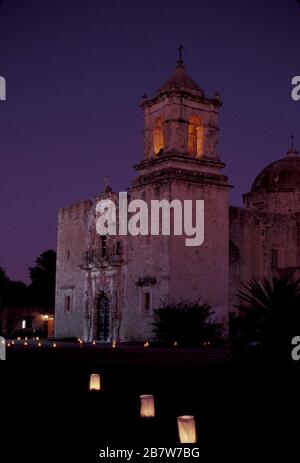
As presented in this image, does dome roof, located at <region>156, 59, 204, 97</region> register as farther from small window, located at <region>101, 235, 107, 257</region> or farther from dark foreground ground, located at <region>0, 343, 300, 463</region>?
dark foreground ground, located at <region>0, 343, 300, 463</region>

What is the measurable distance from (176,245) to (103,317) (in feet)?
20.9

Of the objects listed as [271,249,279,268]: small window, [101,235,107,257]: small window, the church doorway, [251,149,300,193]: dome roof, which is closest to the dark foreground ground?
the church doorway

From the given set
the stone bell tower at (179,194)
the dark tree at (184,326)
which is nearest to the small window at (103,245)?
the stone bell tower at (179,194)

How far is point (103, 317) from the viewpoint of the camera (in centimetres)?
3225

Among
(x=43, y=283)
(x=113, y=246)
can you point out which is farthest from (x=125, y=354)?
(x=43, y=283)

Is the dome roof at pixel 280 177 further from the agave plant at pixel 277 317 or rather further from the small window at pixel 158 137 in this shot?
the agave plant at pixel 277 317

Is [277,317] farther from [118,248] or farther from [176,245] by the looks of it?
[118,248]

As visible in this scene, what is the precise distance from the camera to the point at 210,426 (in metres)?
8.41

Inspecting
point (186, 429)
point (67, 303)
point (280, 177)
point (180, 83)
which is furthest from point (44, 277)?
point (186, 429)

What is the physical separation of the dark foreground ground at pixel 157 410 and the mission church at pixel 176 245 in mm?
13965

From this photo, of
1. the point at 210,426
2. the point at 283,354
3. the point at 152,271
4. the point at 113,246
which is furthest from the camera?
the point at 113,246

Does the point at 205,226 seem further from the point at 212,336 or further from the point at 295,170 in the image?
the point at 295,170

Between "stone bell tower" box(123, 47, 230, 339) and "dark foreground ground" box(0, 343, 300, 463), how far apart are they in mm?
13750
